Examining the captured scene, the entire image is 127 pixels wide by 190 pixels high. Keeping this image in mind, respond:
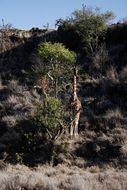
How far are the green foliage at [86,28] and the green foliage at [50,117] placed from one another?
12.5m

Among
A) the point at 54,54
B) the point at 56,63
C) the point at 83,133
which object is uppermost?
the point at 54,54

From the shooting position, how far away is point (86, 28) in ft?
119

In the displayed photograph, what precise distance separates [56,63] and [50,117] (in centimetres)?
357

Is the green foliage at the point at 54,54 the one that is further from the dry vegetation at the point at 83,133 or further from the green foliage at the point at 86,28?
the green foliage at the point at 86,28

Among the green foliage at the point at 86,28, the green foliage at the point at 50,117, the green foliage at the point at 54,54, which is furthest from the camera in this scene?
the green foliage at the point at 86,28

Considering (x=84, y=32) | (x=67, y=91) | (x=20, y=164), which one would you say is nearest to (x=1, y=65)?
(x=84, y=32)

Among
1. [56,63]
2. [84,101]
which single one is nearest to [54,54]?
[56,63]

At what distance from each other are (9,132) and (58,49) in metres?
5.46

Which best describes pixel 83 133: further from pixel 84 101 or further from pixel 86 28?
pixel 86 28

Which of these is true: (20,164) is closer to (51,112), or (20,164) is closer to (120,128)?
(51,112)

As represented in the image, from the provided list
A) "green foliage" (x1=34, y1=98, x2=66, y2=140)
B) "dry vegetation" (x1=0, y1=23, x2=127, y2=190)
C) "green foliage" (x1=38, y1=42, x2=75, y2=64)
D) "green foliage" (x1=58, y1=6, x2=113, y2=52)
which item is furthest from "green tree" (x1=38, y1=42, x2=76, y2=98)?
"green foliage" (x1=58, y1=6, x2=113, y2=52)

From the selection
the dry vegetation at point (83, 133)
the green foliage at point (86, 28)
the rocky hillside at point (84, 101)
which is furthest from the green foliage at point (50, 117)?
the green foliage at point (86, 28)

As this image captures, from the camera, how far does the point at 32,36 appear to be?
142 ft

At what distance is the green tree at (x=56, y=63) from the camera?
2550 centimetres
